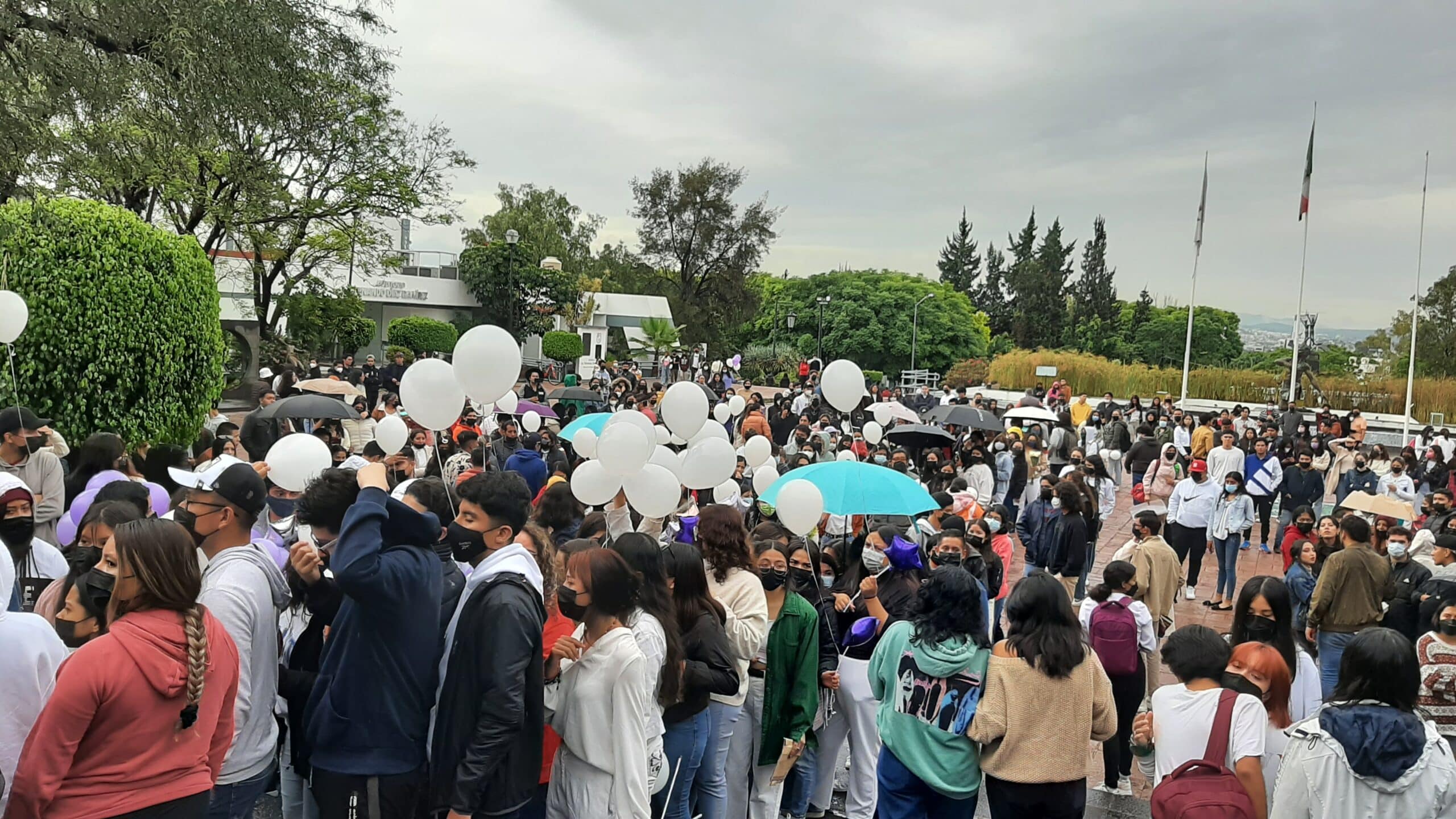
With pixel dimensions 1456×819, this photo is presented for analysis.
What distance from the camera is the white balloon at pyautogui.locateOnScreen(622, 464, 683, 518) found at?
508 centimetres

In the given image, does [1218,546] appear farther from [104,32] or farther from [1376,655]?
[104,32]

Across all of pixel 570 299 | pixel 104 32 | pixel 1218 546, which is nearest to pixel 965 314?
pixel 570 299

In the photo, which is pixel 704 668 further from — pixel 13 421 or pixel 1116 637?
pixel 13 421

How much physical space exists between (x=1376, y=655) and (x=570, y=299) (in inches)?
1490

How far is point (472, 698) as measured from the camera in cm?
292

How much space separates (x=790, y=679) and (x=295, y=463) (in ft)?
7.40

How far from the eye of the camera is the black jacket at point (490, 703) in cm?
287

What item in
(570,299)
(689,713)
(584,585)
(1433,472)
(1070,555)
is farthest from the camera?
(570,299)

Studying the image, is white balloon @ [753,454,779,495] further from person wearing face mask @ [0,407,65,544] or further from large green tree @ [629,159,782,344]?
large green tree @ [629,159,782,344]

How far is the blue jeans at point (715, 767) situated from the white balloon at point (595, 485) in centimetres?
152

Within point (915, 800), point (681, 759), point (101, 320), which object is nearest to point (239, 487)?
point (681, 759)

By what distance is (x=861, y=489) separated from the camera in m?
5.95

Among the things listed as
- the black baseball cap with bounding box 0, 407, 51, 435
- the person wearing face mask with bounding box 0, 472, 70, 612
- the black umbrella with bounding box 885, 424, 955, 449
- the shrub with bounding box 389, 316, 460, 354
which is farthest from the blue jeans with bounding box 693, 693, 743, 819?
the shrub with bounding box 389, 316, 460, 354

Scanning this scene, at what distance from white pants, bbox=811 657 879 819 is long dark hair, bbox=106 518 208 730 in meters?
2.92
